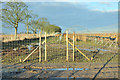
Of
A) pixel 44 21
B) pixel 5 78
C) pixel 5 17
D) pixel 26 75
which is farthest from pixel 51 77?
pixel 44 21

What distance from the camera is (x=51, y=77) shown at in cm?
629

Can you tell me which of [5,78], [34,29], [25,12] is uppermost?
[25,12]

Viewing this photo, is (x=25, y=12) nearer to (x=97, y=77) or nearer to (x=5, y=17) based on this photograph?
(x=5, y=17)

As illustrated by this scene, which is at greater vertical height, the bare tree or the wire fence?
the bare tree

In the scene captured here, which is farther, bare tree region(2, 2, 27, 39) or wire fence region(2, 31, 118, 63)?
bare tree region(2, 2, 27, 39)

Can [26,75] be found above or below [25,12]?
below

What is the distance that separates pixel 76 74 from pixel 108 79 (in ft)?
4.80

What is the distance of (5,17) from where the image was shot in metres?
23.5

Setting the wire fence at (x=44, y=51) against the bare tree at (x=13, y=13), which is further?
the bare tree at (x=13, y=13)

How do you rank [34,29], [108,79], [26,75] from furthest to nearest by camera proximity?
[34,29] → [26,75] → [108,79]

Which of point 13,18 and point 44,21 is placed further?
point 44,21

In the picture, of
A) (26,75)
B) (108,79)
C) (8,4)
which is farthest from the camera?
(8,4)

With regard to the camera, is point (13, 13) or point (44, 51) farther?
point (13, 13)

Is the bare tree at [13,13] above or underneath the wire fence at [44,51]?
above
